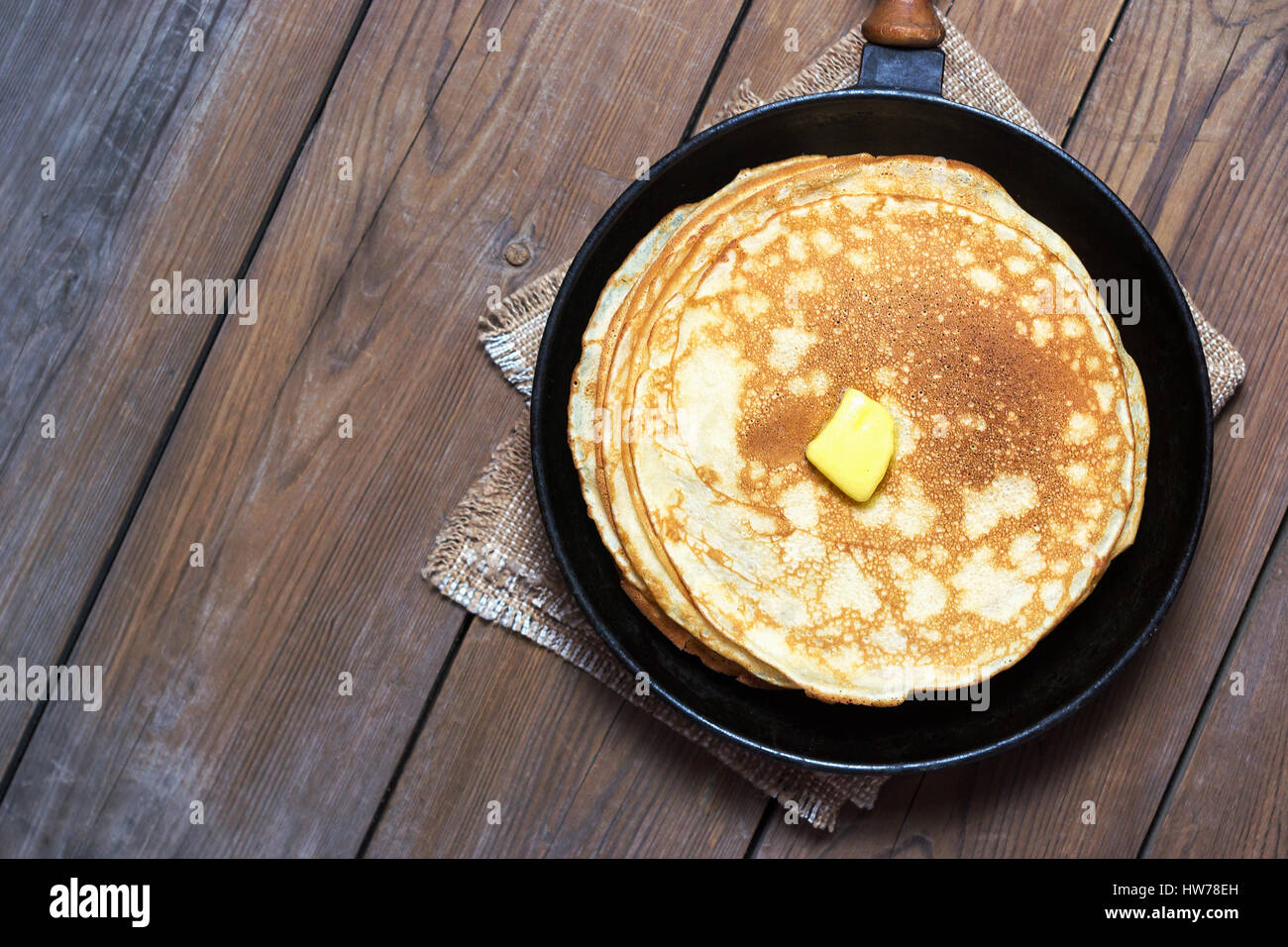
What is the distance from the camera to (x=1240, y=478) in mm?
1321

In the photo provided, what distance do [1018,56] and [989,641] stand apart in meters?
0.88

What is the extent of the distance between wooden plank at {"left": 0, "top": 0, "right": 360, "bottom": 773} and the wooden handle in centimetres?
79

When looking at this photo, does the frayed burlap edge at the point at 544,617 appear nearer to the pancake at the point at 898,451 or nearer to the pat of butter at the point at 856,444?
the pancake at the point at 898,451

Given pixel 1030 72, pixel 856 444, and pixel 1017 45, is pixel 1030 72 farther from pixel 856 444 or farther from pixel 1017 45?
pixel 856 444

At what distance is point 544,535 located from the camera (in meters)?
1.29

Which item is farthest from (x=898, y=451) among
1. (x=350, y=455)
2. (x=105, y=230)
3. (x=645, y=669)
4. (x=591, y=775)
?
(x=105, y=230)

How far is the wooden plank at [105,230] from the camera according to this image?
52.1 inches

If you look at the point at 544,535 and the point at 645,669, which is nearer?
the point at 645,669

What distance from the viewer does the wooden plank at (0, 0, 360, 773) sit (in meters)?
1.32

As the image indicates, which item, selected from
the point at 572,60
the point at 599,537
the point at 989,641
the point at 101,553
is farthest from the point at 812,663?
the point at 101,553

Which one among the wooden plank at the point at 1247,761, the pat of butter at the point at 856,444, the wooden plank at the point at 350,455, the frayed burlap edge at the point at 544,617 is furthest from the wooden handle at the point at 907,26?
the wooden plank at the point at 1247,761

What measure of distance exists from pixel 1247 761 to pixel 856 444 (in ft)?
2.85

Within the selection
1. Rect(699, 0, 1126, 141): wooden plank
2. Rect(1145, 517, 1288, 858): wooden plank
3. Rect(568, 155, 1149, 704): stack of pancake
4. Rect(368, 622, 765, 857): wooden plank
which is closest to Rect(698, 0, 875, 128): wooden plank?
Rect(699, 0, 1126, 141): wooden plank
